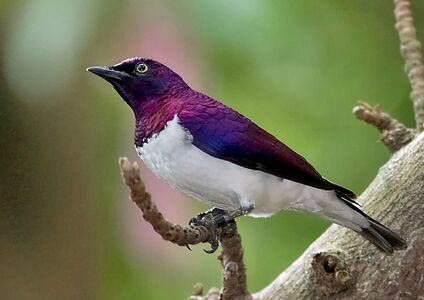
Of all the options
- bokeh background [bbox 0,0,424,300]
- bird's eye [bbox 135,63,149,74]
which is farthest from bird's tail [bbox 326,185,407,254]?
bokeh background [bbox 0,0,424,300]

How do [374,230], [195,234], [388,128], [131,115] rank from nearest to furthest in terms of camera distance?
[195,234], [374,230], [388,128], [131,115]

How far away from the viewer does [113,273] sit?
4.61ft

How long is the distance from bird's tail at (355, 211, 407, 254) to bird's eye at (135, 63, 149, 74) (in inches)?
10.7

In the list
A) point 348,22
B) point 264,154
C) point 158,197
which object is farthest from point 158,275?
point 264,154

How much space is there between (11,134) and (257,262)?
0.57 meters

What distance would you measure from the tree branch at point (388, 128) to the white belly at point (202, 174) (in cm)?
24

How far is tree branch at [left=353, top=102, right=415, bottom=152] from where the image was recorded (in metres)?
1.00

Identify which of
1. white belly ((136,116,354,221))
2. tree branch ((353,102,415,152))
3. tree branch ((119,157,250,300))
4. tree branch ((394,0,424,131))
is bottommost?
tree branch ((119,157,250,300))

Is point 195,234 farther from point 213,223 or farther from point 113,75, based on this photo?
point 113,75

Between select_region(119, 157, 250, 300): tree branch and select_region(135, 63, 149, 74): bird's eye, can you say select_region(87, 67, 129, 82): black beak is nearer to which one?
select_region(135, 63, 149, 74): bird's eye

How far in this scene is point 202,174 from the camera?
30.2 inches

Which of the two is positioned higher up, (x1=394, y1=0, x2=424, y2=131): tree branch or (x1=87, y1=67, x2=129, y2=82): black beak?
(x1=394, y1=0, x2=424, y2=131): tree branch

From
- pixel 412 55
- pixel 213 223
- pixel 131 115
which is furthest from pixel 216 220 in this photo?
pixel 131 115

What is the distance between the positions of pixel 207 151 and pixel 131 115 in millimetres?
618
